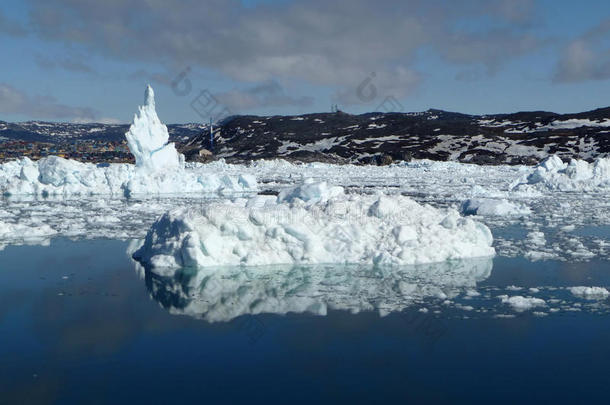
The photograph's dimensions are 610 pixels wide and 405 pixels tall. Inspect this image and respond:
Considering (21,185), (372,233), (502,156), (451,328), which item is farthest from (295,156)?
(451,328)

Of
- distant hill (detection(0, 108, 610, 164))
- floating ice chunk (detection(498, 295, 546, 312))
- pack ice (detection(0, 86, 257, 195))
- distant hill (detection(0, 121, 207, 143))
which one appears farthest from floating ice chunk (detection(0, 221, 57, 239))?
distant hill (detection(0, 121, 207, 143))

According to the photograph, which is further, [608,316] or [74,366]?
[608,316]

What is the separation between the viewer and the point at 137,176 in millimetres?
28422

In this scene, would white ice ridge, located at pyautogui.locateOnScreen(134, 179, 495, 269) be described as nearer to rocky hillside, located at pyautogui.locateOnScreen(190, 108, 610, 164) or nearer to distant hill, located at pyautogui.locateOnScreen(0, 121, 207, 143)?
rocky hillside, located at pyautogui.locateOnScreen(190, 108, 610, 164)

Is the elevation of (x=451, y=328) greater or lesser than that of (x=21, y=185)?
lesser

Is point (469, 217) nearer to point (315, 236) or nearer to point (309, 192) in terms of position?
point (309, 192)

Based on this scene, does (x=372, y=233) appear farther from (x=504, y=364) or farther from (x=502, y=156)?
(x=502, y=156)

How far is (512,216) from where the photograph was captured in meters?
17.4

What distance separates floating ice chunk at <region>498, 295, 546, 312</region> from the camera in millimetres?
7738

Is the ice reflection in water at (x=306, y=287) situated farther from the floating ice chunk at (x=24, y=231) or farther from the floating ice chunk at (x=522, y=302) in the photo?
the floating ice chunk at (x=24, y=231)

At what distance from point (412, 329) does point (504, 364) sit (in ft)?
4.39

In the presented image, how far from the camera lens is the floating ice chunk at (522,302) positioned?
774 cm

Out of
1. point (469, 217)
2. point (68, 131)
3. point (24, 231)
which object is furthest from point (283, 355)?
point (68, 131)

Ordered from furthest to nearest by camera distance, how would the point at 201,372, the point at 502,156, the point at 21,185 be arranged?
1. the point at 502,156
2. the point at 21,185
3. the point at 201,372
